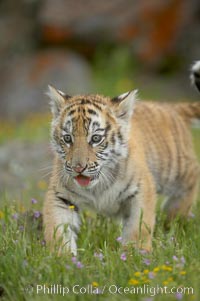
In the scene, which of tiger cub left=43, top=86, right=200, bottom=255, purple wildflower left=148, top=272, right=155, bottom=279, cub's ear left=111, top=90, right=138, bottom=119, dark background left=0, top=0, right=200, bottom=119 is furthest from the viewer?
dark background left=0, top=0, right=200, bottom=119

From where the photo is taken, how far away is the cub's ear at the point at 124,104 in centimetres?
592

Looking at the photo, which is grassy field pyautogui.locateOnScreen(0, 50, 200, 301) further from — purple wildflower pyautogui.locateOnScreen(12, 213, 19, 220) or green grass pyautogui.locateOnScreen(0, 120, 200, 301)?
purple wildflower pyautogui.locateOnScreen(12, 213, 19, 220)

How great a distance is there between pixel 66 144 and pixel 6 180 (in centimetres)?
356

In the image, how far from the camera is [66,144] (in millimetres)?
5613

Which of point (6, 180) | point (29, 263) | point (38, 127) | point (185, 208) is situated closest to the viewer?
point (29, 263)

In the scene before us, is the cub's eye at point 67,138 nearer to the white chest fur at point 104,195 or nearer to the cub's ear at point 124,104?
the white chest fur at point 104,195

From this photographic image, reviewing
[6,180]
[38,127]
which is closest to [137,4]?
[38,127]

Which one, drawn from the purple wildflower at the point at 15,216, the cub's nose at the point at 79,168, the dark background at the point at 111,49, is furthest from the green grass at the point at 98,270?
the dark background at the point at 111,49

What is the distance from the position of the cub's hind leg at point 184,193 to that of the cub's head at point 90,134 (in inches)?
49.3

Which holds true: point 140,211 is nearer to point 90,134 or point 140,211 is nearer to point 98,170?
point 98,170

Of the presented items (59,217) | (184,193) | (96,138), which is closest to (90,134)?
(96,138)

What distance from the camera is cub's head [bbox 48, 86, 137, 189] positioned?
5484mm

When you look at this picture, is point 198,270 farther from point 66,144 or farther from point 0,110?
point 0,110

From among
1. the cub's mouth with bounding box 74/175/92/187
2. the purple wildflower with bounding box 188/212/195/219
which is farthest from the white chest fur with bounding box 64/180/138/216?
the purple wildflower with bounding box 188/212/195/219
